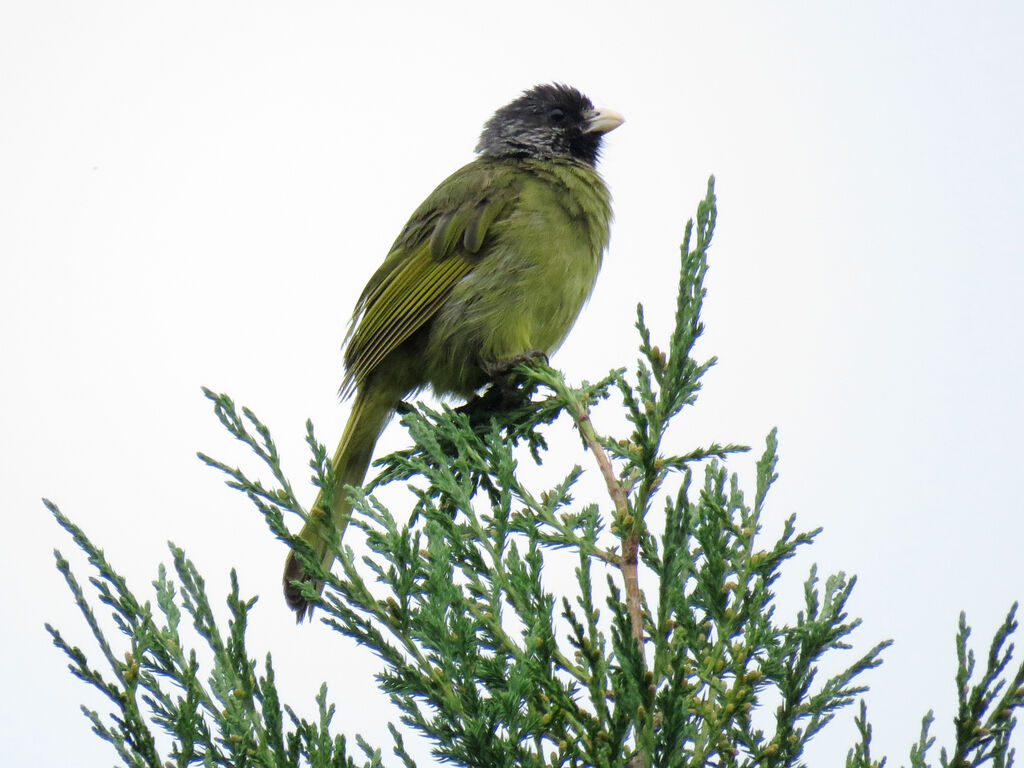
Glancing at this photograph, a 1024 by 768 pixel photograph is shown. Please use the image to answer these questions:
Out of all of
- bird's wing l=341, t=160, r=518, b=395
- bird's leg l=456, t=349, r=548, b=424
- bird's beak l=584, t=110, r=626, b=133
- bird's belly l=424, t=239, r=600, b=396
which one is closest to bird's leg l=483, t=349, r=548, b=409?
bird's leg l=456, t=349, r=548, b=424

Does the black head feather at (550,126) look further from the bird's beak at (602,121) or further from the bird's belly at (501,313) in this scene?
the bird's belly at (501,313)

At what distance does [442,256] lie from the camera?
15.7 feet

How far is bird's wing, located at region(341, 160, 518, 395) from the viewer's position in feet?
15.1

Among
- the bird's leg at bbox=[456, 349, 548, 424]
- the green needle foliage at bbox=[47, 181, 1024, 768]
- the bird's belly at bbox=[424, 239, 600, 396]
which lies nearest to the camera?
the green needle foliage at bbox=[47, 181, 1024, 768]

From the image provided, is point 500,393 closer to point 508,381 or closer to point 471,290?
point 508,381

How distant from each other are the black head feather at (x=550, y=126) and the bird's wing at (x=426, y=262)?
0.67 meters

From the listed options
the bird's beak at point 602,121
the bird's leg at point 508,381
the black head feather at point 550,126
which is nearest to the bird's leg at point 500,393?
the bird's leg at point 508,381

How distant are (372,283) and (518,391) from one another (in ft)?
4.11

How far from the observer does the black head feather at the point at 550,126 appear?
5711mm

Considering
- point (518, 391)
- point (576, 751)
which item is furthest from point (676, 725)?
point (518, 391)

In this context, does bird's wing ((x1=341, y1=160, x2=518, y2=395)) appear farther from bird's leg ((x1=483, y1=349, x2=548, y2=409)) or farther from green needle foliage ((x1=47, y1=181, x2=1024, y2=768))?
green needle foliage ((x1=47, y1=181, x2=1024, y2=768))

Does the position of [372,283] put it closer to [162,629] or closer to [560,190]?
[560,190]

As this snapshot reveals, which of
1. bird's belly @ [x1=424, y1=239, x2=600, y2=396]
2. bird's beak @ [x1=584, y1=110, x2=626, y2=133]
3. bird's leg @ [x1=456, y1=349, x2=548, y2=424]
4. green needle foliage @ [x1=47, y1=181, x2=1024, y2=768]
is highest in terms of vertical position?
bird's beak @ [x1=584, y1=110, x2=626, y2=133]

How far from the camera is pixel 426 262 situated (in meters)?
4.80
